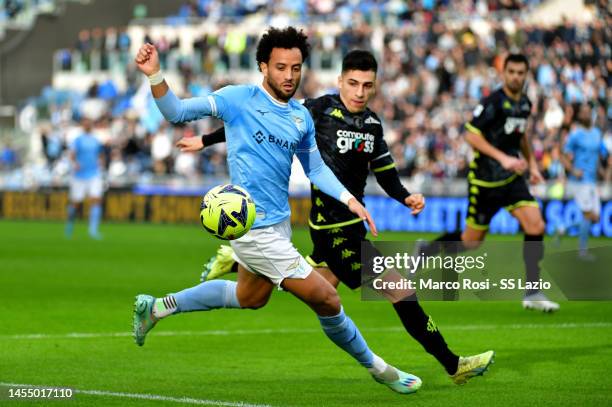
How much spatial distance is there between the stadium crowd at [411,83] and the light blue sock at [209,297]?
61.7 feet

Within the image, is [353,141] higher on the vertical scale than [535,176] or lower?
higher

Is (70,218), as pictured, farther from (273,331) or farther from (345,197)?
(345,197)

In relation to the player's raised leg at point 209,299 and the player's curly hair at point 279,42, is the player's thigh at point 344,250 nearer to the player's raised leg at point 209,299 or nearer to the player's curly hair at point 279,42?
the player's raised leg at point 209,299


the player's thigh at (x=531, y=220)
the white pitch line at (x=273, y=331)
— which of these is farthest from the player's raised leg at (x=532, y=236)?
the white pitch line at (x=273, y=331)

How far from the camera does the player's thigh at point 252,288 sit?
8.29 metres

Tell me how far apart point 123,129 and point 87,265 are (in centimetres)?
1856

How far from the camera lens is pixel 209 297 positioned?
8461 mm

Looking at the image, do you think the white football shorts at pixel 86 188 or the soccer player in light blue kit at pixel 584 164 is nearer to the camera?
the soccer player in light blue kit at pixel 584 164

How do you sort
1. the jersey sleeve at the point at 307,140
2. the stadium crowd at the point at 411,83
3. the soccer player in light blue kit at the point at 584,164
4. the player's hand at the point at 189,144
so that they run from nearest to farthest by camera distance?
the jersey sleeve at the point at 307,140 < the player's hand at the point at 189,144 < the soccer player in light blue kit at the point at 584,164 < the stadium crowd at the point at 411,83

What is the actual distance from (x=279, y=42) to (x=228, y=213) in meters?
1.16

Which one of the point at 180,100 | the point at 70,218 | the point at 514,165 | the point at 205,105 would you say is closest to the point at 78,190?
the point at 70,218

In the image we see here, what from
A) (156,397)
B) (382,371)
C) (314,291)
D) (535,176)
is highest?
(535,176)

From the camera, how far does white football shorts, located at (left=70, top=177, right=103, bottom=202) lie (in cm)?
2619

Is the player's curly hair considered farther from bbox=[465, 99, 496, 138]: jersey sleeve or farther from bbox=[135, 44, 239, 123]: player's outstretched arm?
bbox=[465, 99, 496, 138]: jersey sleeve
